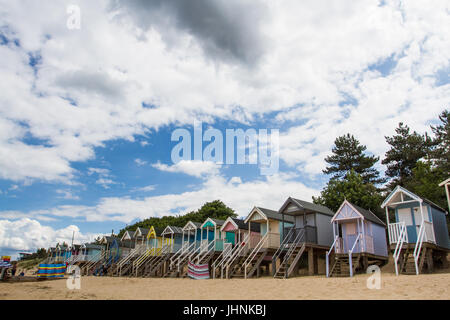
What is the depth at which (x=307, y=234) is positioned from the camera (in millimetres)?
20875

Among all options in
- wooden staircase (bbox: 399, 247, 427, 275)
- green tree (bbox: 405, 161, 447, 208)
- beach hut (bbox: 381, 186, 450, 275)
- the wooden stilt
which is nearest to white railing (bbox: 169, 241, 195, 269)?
the wooden stilt

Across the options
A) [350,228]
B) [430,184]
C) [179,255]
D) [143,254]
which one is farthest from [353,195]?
[143,254]

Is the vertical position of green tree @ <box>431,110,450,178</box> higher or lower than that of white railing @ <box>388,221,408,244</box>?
higher

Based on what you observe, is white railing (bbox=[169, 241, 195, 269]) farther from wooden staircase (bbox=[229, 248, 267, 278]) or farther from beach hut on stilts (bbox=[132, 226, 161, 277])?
wooden staircase (bbox=[229, 248, 267, 278])

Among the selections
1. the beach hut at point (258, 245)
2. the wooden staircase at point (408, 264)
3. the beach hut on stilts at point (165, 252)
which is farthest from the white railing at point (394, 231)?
the beach hut on stilts at point (165, 252)

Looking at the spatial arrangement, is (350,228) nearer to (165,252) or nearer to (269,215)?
(269,215)

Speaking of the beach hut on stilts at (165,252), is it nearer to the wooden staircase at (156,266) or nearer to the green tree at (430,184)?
the wooden staircase at (156,266)

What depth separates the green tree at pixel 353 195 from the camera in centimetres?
2748

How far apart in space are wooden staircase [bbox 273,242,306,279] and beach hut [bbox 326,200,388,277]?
1.76 metres

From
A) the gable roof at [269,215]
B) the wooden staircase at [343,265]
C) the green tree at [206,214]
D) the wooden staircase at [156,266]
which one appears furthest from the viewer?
the green tree at [206,214]

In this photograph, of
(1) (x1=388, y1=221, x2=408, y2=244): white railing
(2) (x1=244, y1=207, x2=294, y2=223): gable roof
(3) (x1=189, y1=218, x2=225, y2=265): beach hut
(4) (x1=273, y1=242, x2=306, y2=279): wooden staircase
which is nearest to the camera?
(1) (x1=388, y1=221, x2=408, y2=244): white railing

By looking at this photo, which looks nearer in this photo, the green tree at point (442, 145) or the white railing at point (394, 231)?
the white railing at point (394, 231)

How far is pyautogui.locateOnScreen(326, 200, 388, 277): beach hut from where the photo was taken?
1802 cm
